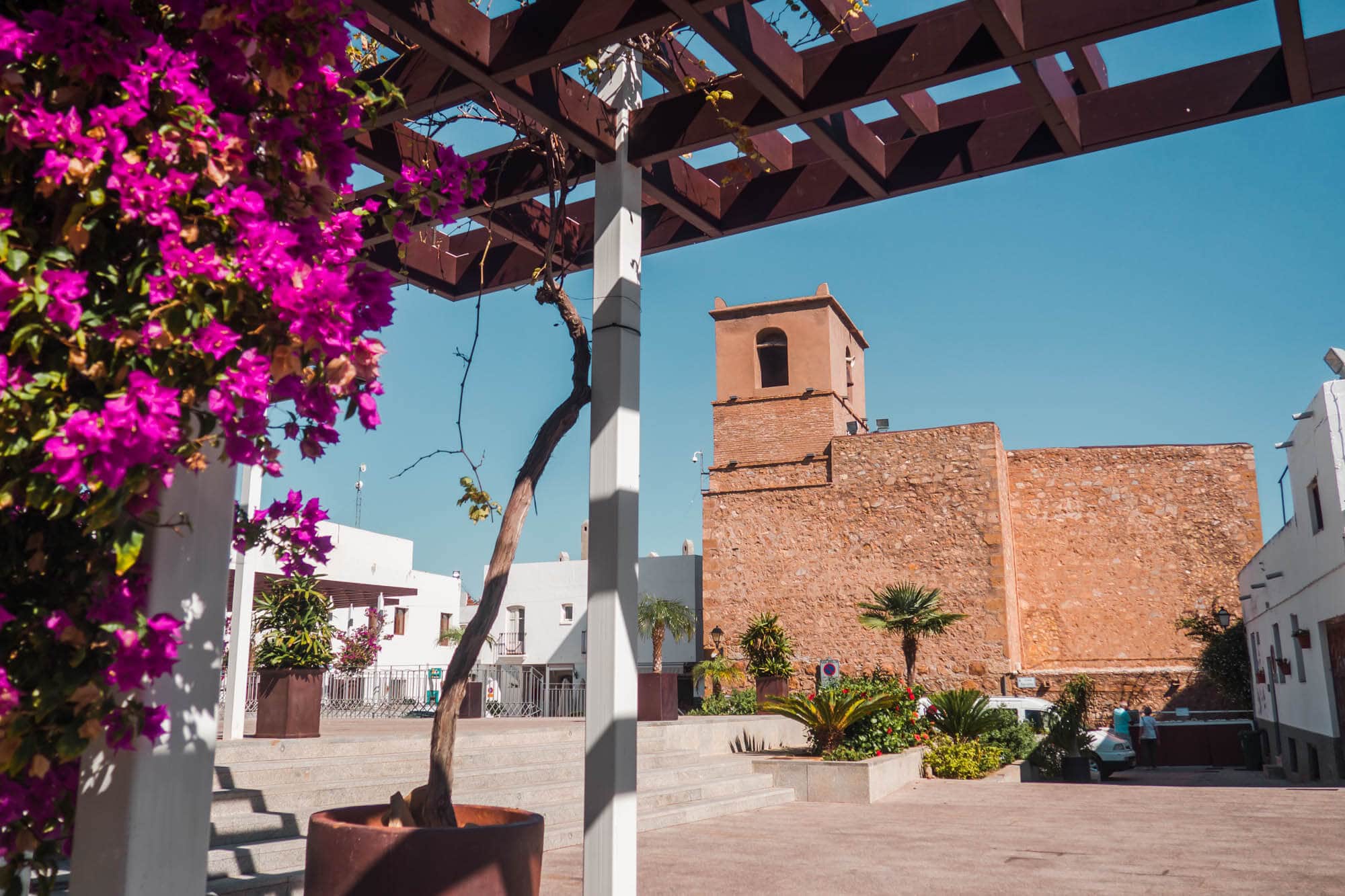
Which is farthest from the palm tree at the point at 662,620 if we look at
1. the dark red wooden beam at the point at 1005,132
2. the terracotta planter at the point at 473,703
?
the dark red wooden beam at the point at 1005,132

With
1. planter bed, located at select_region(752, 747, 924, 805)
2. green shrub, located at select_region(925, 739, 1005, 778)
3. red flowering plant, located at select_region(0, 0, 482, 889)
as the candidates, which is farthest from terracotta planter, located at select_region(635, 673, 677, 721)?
red flowering plant, located at select_region(0, 0, 482, 889)

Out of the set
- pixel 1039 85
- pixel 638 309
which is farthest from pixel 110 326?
pixel 1039 85

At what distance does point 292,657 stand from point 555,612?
87.6 ft

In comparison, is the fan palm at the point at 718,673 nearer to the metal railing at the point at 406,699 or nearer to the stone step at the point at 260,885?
the metal railing at the point at 406,699

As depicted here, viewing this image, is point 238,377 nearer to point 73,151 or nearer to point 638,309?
point 73,151

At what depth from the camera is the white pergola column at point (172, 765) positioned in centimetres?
200

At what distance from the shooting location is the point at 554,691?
61.8 feet

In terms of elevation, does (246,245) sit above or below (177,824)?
above

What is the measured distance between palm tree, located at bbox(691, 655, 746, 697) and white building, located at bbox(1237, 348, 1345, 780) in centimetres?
1078

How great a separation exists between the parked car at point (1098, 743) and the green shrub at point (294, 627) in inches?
433

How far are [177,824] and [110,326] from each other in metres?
1.02

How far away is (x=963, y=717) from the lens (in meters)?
13.2

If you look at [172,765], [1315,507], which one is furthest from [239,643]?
[1315,507]

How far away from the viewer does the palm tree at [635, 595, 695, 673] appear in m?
29.5
